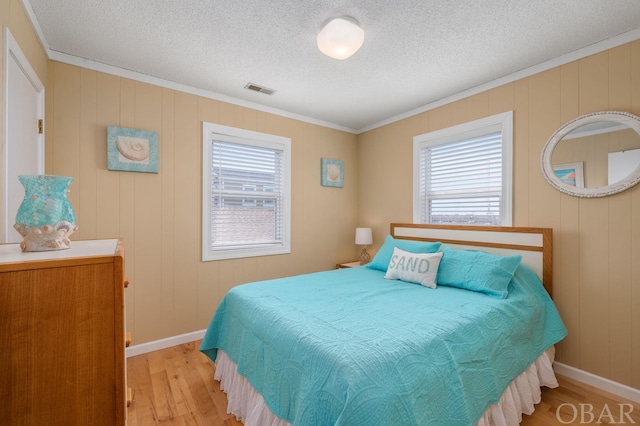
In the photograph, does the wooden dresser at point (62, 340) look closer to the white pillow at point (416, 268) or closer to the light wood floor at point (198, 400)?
the light wood floor at point (198, 400)

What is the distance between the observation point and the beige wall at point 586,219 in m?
2.00

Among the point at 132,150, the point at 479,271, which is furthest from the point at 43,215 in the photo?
the point at 479,271

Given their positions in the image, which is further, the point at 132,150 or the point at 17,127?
the point at 132,150

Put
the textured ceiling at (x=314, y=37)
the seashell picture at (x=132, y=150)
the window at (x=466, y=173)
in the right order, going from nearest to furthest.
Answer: the textured ceiling at (x=314, y=37)
the seashell picture at (x=132, y=150)
the window at (x=466, y=173)

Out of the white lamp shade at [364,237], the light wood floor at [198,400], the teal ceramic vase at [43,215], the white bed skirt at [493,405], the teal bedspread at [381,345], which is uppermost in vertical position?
the teal ceramic vase at [43,215]

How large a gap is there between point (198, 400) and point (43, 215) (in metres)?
1.60

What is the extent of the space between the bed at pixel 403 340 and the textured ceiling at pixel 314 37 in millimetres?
1497

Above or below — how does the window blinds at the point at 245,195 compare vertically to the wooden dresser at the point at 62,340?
above

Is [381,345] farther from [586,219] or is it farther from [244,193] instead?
[244,193]

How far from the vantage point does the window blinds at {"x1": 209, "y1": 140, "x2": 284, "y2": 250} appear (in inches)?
122

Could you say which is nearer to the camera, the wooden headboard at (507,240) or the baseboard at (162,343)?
the wooden headboard at (507,240)

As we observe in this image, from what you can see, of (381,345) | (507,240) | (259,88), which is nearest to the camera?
(381,345)

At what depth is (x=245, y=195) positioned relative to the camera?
3.29m

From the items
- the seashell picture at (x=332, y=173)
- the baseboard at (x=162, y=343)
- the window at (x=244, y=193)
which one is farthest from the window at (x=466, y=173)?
the baseboard at (x=162, y=343)
